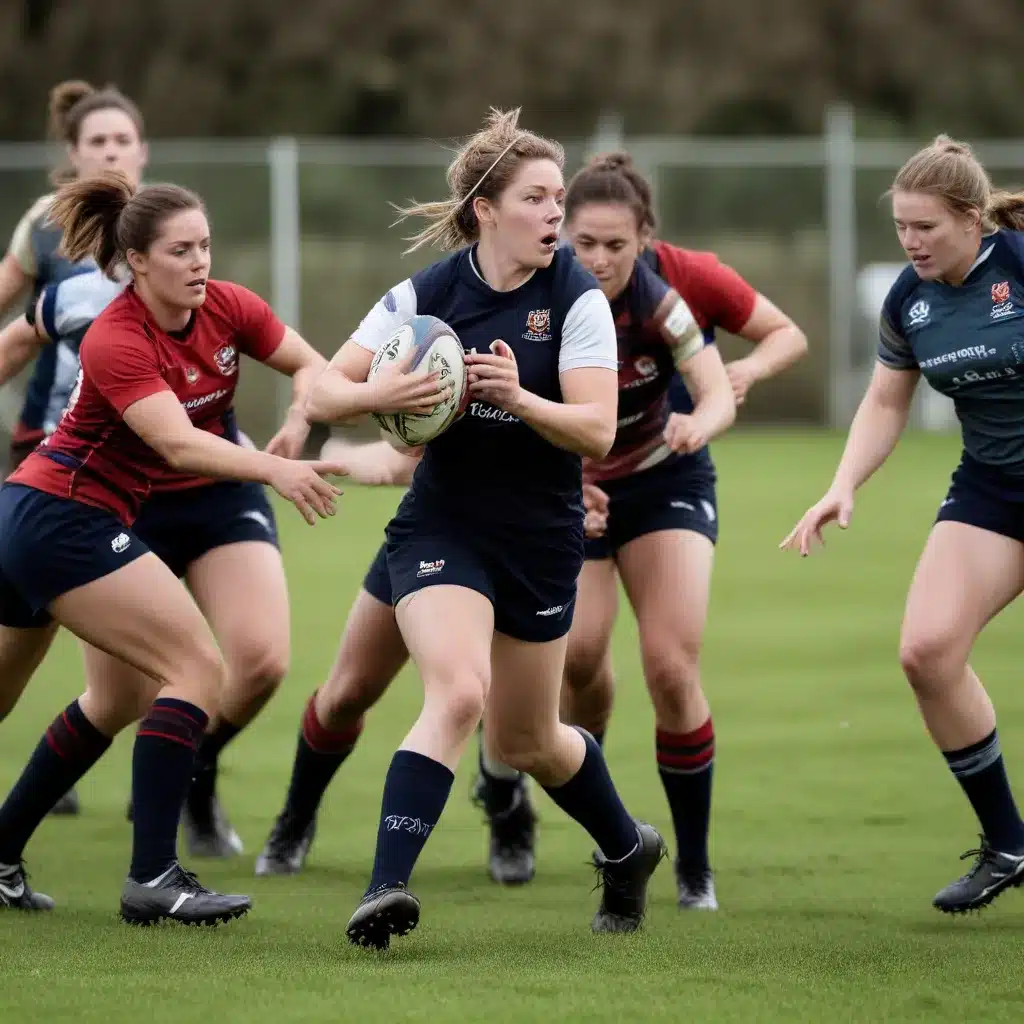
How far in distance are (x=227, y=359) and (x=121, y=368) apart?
18.9 inches

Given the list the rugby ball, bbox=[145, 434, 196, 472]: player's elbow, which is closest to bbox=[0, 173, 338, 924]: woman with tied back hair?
bbox=[145, 434, 196, 472]: player's elbow

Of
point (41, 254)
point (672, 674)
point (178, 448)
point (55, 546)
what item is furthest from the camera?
point (41, 254)

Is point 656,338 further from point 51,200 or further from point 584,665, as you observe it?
point 51,200

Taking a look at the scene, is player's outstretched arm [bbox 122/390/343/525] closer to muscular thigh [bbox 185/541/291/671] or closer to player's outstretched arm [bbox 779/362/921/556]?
muscular thigh [bbox 185/541/291/671]

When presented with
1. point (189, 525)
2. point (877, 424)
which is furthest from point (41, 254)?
point (877, 424)

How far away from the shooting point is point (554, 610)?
4750mm

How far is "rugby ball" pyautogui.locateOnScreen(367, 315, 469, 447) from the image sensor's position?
446cm

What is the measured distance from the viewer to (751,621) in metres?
10.7

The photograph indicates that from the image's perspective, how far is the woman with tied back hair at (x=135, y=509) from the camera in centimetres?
485

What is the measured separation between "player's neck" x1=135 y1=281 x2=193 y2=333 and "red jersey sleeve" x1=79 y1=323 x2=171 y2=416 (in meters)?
→ 0.15

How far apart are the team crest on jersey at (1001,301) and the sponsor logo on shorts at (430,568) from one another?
64.6 inches

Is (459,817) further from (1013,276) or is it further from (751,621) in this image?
(751,621)

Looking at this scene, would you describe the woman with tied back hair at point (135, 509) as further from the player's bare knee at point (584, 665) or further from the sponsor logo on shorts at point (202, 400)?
the player's bare knee at point (584, 665)

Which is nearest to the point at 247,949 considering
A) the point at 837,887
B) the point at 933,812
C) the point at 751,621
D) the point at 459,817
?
the point at 837,887
